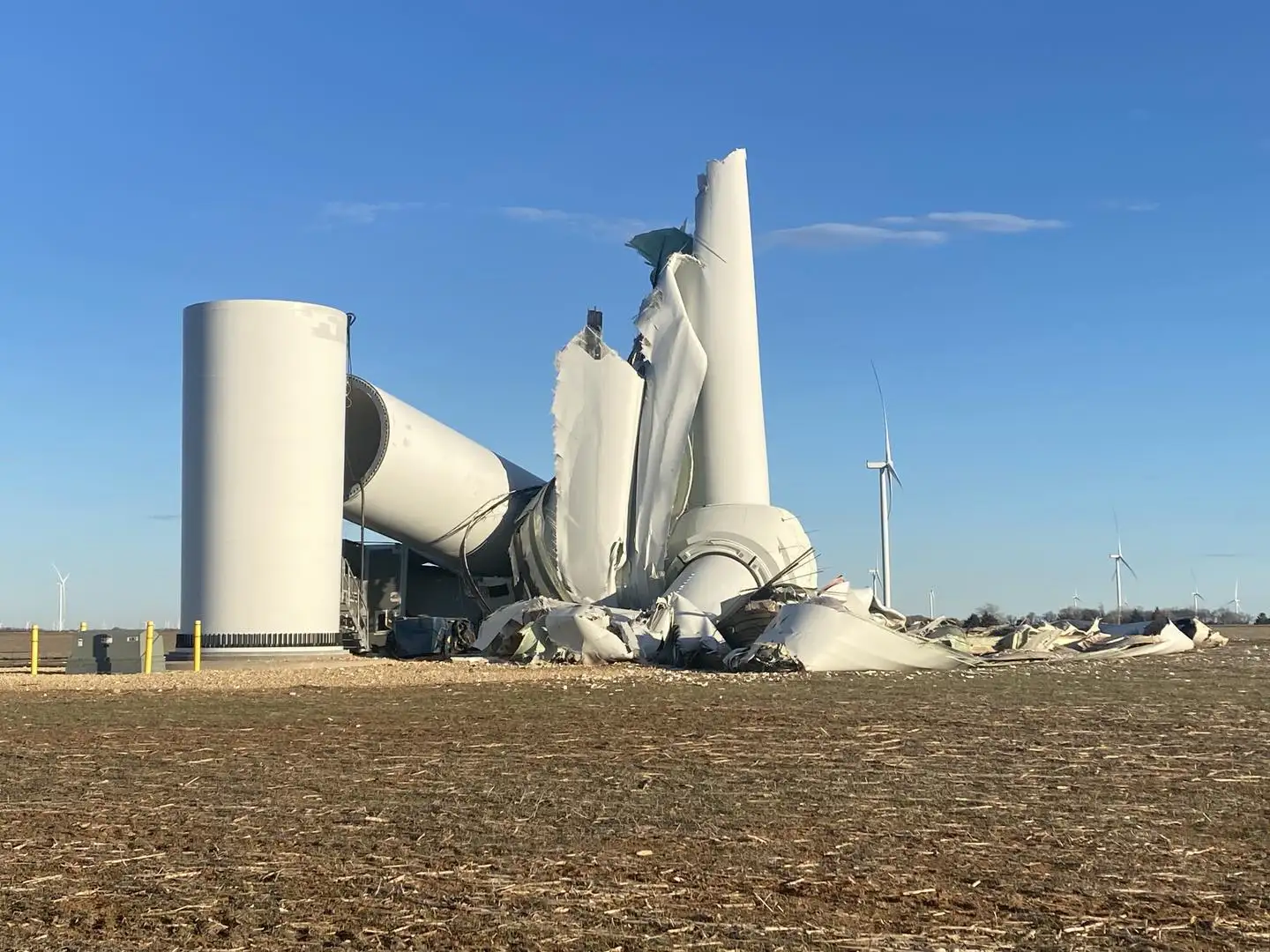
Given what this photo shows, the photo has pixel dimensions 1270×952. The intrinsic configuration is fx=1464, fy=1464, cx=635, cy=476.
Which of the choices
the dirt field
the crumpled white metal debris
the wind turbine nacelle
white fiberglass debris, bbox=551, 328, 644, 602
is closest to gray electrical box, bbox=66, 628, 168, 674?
the crumpled white metal debris

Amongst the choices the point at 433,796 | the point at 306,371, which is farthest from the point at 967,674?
the point at 433,796

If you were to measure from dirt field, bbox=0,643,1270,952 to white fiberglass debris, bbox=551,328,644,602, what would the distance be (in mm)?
14241

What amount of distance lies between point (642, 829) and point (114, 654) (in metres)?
17.6

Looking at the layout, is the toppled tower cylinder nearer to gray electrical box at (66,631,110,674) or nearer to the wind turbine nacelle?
gray electrical box at (66,631,110,674)

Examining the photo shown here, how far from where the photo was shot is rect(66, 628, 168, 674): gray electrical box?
886 inches

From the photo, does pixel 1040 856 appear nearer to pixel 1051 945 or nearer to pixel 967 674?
pixel 1051 945

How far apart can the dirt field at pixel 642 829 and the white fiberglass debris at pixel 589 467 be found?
46.7 ft

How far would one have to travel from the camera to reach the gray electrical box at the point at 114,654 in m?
22.5

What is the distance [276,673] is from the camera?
21016mm

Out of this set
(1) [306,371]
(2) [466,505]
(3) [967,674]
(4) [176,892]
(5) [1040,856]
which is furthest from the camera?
(2) [466,505]

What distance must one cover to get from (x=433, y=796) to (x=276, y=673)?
13.5 meters

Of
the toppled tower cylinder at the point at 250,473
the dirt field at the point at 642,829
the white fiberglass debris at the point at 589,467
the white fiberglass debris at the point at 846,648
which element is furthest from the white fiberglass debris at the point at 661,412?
the dirt field at the point at 642,829

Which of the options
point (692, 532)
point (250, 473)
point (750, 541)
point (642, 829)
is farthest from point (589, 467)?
point (642, 829)

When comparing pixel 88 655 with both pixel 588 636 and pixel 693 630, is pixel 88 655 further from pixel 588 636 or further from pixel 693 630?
pixel 693 630
